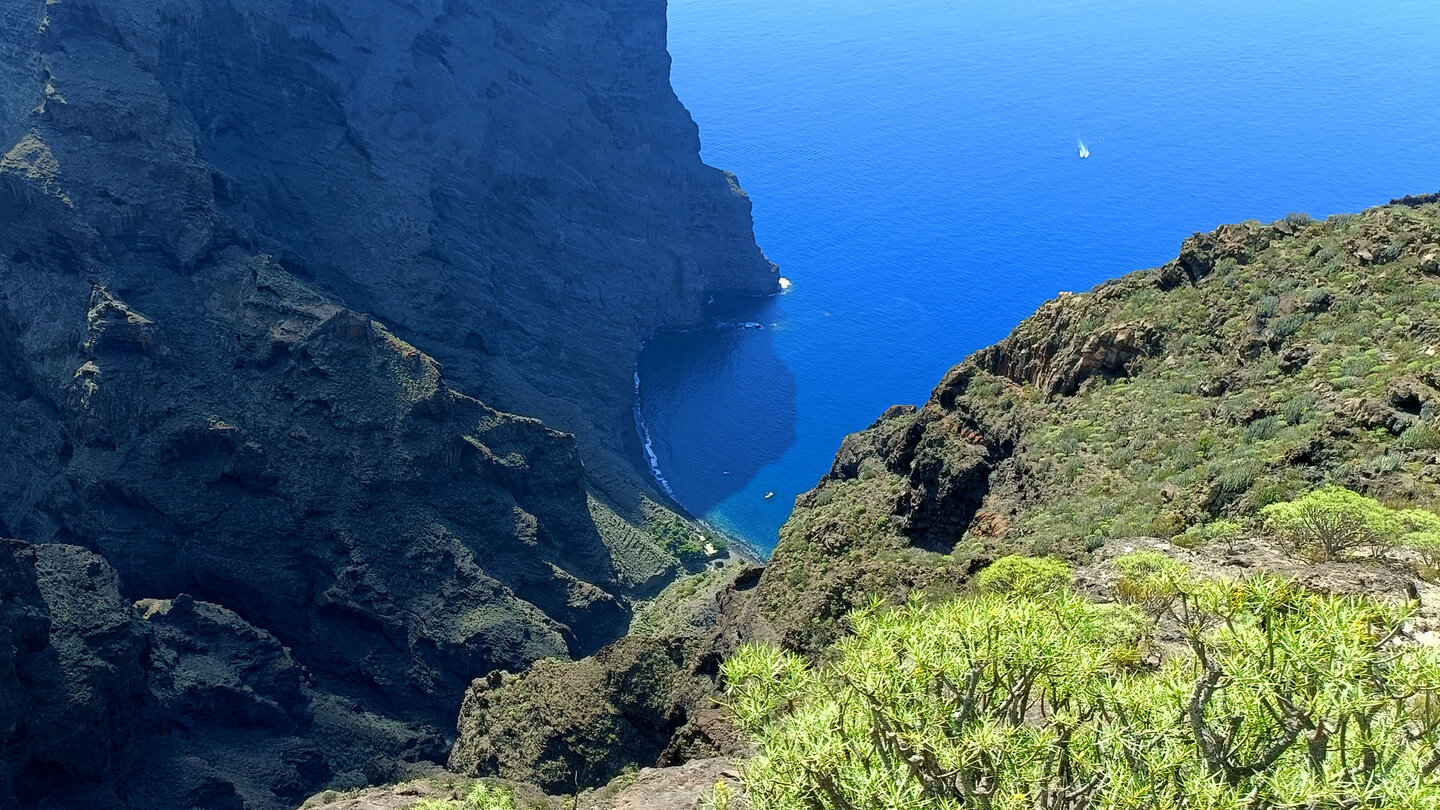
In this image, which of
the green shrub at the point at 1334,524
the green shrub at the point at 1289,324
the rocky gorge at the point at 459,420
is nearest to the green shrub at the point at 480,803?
the rocky gorge at the point at 459,420

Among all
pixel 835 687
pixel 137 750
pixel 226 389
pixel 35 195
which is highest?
pixel 35 195

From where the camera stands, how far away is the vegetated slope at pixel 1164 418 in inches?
1348

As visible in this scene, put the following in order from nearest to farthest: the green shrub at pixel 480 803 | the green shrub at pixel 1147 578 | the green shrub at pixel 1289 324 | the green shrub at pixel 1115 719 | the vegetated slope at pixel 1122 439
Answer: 1. the green shrub at pixel 1115 719
2. the green shrub at pixel 1147 578
3. the green shrub at pixel 480 803
4. the vegetated slope at pixel 1122 439
5. the green shrub at pixel 1289 324

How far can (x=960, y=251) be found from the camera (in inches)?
6988

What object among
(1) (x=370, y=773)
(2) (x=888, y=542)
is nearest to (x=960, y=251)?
(1) (x=370, y=773)

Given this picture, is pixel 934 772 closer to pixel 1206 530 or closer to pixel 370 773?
pixel 1206 530

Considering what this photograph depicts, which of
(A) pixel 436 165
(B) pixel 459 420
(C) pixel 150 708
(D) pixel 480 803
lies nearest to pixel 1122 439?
(D) pixel 480 803

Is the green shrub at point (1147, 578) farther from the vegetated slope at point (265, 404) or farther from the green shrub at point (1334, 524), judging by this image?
the vegetated slope at point (265, 404)

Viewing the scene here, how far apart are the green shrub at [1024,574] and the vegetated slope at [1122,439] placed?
9.71 feet

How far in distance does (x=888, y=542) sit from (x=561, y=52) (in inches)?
4984

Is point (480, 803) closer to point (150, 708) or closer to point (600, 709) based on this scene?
point (600, 709)

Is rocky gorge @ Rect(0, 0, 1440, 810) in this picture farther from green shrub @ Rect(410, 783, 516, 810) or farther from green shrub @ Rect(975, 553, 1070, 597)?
green shrub @ Rect(975, 553, 1070, 597)

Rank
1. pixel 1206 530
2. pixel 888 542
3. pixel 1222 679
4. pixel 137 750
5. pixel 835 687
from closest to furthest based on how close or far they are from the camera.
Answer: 1. pixel 1222 679
2. pixel 835 687
3. pixel 1206 530
4. pixel 888 542
5. pixel 137 750

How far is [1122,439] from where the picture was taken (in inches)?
1612
